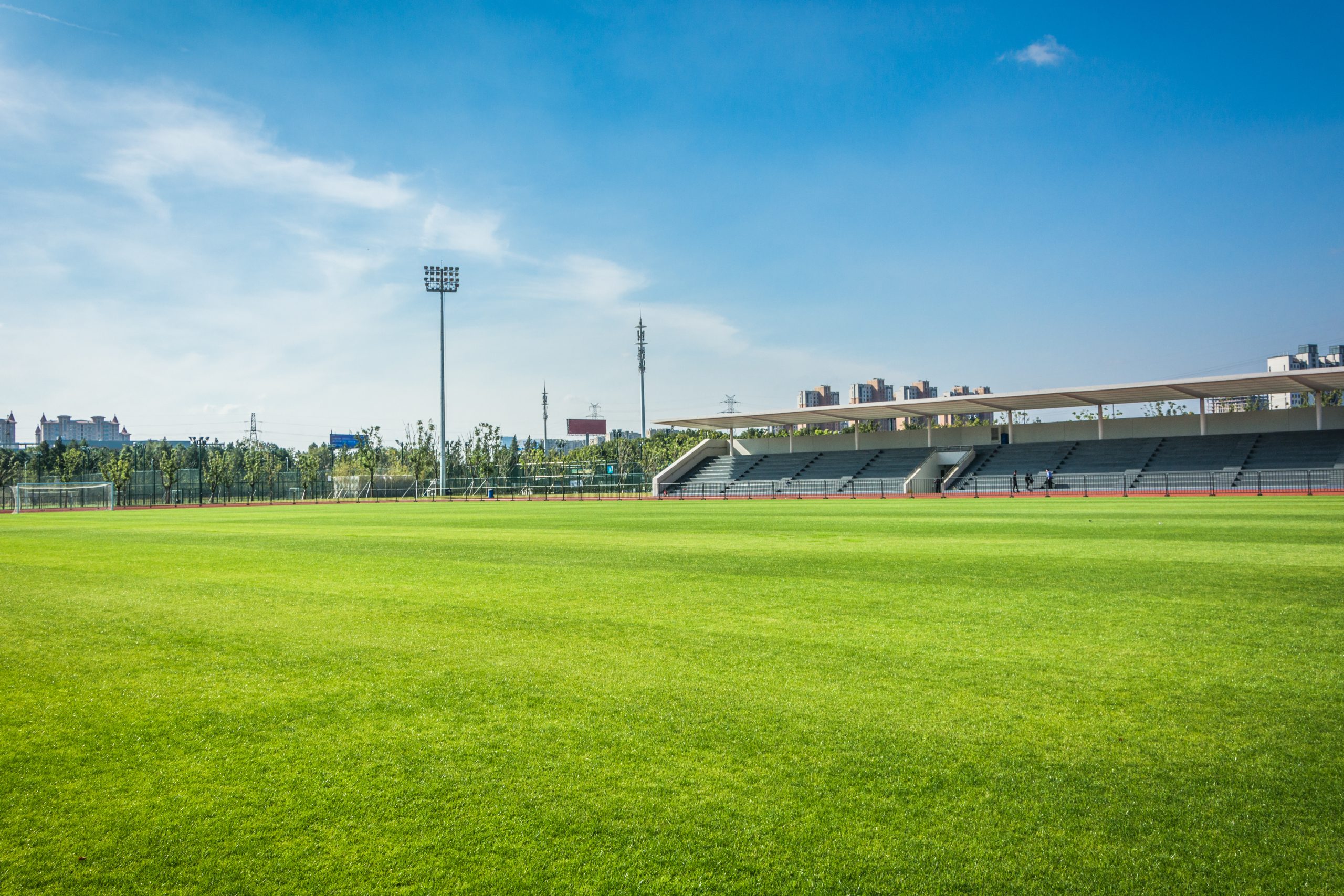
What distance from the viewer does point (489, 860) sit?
2.81 metres

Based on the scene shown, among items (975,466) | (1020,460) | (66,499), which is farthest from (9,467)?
(1020,460)

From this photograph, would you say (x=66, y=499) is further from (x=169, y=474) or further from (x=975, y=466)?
(x=975, y=466)

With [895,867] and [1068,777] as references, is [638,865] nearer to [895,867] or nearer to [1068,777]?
[895,867]

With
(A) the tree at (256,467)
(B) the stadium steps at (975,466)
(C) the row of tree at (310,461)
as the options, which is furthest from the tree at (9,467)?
(B) the stadium steps at (975,466)

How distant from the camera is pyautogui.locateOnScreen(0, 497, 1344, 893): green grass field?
2811 millimetres

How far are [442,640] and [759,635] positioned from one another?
8.43 ft

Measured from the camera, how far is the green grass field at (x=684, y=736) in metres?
2.81

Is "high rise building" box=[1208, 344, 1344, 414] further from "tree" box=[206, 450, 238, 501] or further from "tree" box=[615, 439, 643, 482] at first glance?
"tree" box=[206, 450, 238, 501]

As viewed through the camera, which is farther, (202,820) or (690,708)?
(690,708)

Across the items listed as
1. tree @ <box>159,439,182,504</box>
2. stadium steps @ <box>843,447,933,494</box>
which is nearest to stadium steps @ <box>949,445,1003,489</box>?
stadium steps @ <box>843,447,933,494</box>

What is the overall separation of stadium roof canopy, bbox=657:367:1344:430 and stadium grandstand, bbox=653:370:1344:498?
116mm

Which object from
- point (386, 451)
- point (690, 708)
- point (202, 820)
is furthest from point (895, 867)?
point (386, 451)

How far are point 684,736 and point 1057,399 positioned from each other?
48090 millimetres

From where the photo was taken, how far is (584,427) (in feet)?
370
